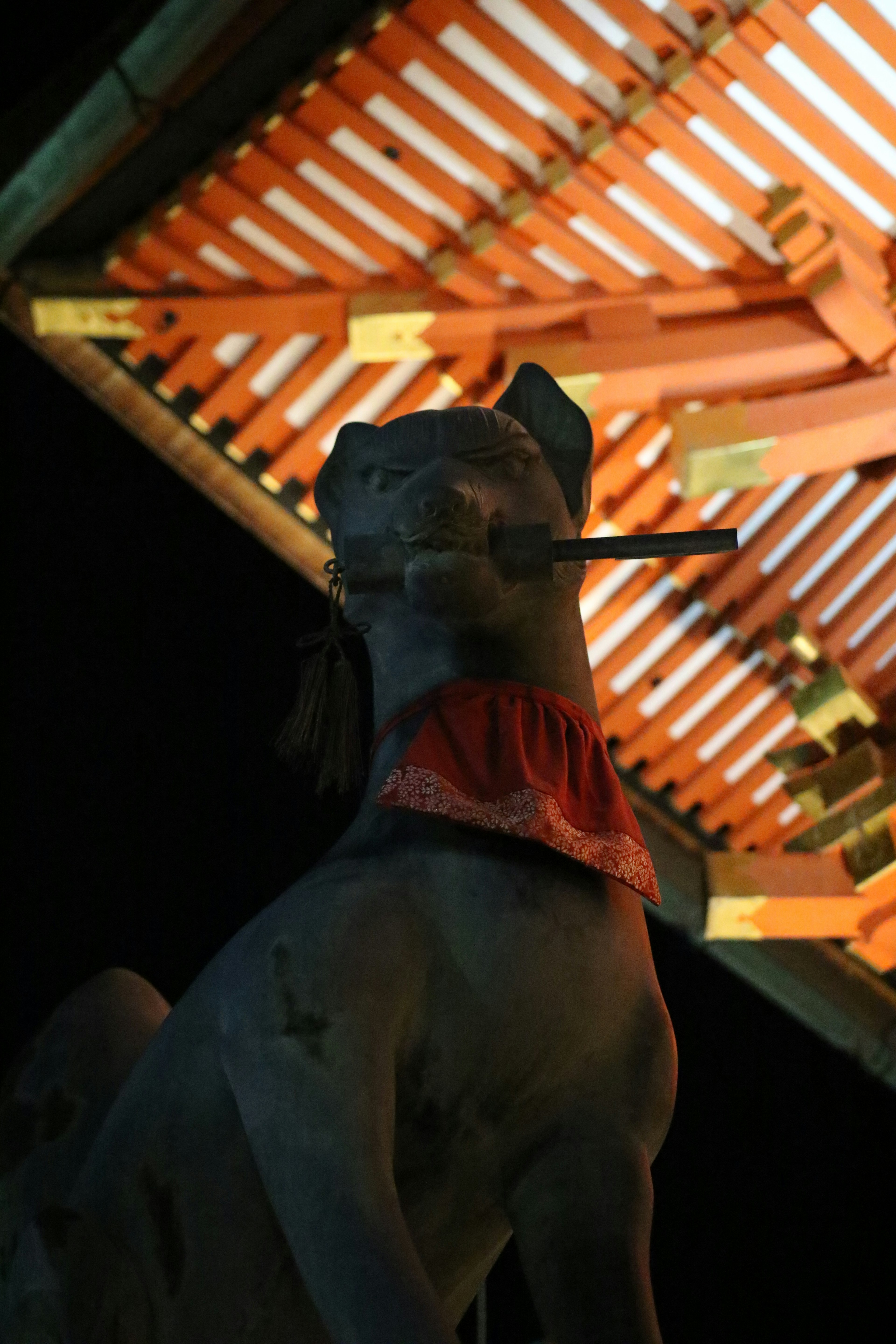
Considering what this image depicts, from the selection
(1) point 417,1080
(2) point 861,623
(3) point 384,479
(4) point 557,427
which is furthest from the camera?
(2) point 861,623

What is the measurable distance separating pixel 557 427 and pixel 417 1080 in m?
0.73

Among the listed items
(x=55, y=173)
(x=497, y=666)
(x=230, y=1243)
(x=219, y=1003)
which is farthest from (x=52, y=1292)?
(x=55, y=173)

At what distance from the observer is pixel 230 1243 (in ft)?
4.66

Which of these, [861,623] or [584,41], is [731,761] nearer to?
[861,623]

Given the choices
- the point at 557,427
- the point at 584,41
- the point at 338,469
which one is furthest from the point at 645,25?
the point at 338,469

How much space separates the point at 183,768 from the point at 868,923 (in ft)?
5.68

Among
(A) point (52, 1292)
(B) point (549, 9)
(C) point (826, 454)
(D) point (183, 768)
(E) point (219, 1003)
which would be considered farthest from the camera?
(D) point (183, 768)

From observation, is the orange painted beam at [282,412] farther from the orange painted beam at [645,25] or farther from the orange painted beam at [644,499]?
the orange painted beam at [645,25]

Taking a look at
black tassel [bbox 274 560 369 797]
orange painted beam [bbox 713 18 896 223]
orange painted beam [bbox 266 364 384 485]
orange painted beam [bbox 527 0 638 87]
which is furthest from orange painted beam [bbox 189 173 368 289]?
black tassel [bbox 274 560 369 797]

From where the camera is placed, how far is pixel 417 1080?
1.42 meters

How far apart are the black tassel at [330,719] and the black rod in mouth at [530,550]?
0.25ft

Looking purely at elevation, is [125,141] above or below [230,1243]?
above

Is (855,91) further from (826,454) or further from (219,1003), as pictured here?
(219,1003)

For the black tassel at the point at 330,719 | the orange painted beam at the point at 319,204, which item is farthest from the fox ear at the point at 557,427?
the orange painted beam at the point at 319,204
